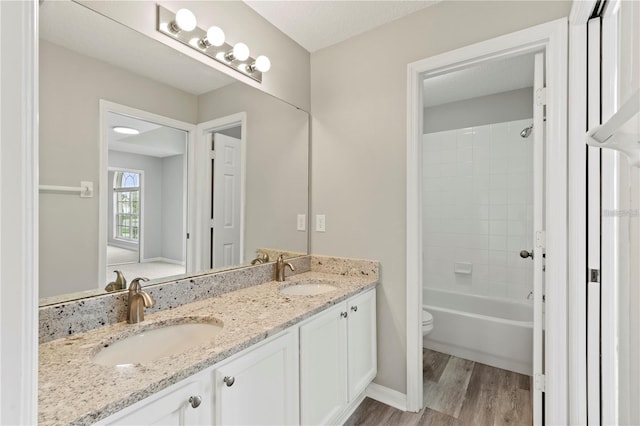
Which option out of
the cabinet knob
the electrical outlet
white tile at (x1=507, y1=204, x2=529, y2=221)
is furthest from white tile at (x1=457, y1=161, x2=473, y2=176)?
the cabinet knob

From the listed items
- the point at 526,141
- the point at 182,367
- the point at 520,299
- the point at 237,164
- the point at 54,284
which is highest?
the point at 526,141

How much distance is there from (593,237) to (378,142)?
3.89 feet

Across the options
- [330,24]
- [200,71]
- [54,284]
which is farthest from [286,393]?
[330,24]

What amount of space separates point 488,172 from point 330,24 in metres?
2.11

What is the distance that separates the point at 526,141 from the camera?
2.85 m

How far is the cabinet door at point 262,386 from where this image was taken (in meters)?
1.00

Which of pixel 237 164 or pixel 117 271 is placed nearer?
pixel 117 271

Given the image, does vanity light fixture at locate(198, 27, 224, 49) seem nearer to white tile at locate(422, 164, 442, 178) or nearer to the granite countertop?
the granite countertop

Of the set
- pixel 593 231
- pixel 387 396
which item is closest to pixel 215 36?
pixel 593 231

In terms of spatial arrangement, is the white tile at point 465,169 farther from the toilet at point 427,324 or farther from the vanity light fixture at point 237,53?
the vanity light fixture at point 237,53

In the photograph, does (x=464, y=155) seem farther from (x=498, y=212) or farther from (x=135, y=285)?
(x=135, y=285)

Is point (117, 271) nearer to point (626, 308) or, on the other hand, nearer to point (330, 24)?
point (626, 308)

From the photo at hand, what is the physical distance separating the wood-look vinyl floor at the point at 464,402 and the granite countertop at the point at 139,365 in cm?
85

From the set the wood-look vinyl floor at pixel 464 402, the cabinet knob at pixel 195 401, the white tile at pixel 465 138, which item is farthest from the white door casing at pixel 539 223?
the white tile at pixel 465 138
